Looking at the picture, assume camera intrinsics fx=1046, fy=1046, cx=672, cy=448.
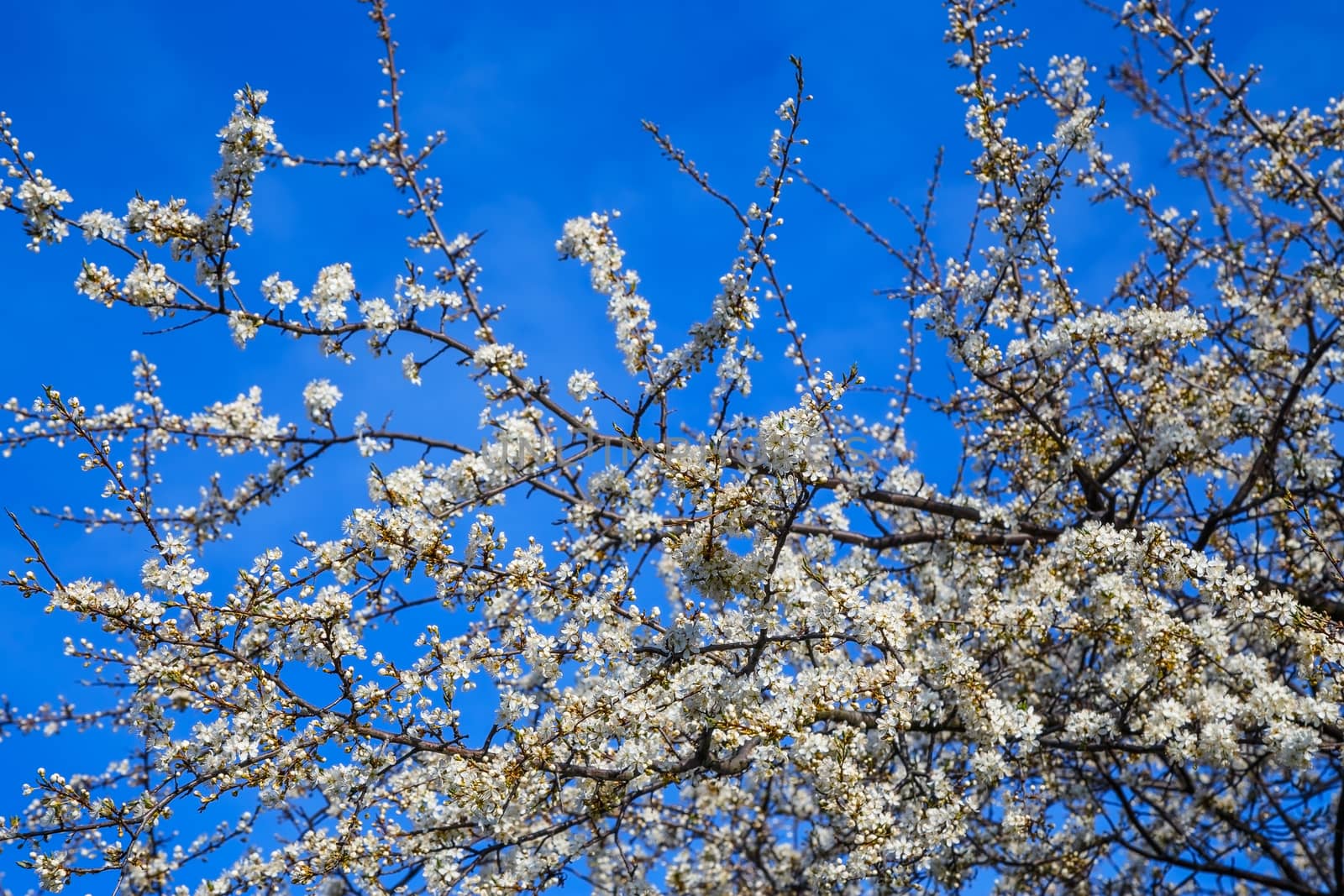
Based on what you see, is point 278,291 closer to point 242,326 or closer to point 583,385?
point 242,326

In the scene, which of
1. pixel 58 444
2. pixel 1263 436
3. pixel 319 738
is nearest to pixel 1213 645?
pixel 1263 436

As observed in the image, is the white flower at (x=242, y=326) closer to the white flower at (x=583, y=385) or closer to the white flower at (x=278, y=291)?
the white flower at (x=278, y=291)

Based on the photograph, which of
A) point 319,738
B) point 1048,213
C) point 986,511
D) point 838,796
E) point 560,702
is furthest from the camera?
point 986,511

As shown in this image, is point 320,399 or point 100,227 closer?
point 100,227

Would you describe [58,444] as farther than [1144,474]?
No

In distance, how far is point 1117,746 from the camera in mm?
5914

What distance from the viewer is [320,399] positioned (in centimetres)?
639

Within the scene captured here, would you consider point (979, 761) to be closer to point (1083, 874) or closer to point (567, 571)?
point (1083, 874)

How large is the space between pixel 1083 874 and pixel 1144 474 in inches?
115

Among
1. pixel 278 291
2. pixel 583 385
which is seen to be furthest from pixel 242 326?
pixel 583 385

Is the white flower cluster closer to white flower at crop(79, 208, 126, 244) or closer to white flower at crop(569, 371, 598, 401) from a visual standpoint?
white flower at crop(569, 371, 598, 401)

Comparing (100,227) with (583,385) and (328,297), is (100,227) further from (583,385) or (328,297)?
(583,385)

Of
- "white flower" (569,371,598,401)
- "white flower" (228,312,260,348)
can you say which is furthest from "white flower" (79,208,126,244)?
"white flower" (569,371,598,401)

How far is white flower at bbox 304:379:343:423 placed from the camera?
6363 mm
